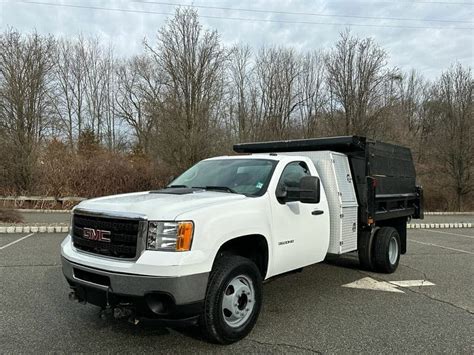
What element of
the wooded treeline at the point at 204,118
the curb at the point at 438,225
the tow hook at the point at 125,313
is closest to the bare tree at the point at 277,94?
the wooded treeline at the point at 204,118

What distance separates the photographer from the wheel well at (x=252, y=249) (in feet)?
Result: 13.7

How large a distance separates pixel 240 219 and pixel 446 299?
3.76m

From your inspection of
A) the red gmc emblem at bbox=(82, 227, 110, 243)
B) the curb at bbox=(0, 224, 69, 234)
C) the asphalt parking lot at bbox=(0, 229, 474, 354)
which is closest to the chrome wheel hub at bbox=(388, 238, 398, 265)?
the asphalt parking lot at bbox=(0, 229, 474, 354)

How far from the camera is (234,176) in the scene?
16.5 ft

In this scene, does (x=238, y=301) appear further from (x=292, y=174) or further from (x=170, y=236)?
(x=292, y=174)

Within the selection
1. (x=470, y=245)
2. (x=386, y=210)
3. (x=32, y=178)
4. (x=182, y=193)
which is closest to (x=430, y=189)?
(x=470, y=245)

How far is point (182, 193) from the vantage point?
4.47 metres

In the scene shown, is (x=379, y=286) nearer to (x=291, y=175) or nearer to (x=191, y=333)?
(x=291, y=175)

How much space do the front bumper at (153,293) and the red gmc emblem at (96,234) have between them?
0.31 meters

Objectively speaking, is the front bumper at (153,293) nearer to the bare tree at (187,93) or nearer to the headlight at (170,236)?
the headlight at (170,236)

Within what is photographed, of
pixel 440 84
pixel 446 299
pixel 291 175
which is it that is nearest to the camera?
pixel 291 175

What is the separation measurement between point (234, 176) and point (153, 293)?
2065 millimetres

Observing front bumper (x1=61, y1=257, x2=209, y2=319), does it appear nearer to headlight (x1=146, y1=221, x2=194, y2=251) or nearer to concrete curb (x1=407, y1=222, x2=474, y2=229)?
headlight (x1=146, y1=221, x2=194, y2=251)

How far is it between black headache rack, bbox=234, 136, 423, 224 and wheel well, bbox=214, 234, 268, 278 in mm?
2592
